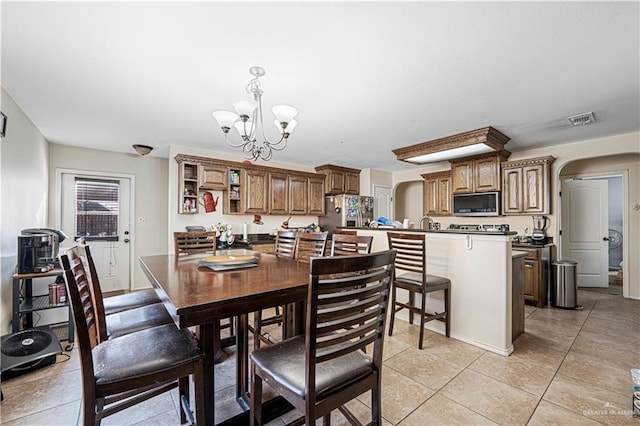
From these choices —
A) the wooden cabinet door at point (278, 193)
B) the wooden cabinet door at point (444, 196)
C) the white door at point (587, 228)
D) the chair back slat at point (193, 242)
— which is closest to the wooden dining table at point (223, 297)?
the chair back slat at point (193, 242)

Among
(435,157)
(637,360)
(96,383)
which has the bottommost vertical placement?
(637,360)

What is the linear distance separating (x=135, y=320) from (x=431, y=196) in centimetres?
512

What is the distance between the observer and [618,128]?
3406mm

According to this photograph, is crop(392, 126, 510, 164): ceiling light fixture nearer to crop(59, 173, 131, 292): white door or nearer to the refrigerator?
the refrigerator

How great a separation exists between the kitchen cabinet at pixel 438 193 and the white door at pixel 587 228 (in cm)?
192

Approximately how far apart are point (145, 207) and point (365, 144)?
3872 millimetres

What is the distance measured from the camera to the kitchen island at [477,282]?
2465mm

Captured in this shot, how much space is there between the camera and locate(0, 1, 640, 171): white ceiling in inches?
60.8

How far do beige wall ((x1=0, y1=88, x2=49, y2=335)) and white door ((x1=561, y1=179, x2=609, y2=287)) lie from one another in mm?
7392

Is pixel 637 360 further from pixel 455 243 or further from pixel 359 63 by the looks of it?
pixel 359 63

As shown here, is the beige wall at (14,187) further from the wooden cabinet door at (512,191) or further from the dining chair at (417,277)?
the wooden cabinet door at (512,191)

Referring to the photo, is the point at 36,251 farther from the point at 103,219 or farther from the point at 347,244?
the point at 347,244

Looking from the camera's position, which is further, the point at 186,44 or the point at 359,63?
the point at 359,63

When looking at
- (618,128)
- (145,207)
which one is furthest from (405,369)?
(145,207)
